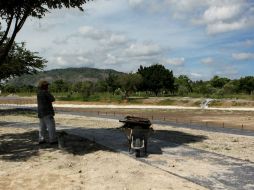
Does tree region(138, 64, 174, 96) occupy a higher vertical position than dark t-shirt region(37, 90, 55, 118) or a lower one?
higher

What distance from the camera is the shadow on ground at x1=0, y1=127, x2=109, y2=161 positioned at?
15.5 m

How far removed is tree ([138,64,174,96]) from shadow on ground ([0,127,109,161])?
90943mm

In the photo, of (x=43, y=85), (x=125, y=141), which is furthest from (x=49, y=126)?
(x=125, y=141)

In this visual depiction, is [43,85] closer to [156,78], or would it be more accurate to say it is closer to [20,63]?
[20,63]

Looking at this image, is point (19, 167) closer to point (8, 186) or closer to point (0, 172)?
point (0, 172)

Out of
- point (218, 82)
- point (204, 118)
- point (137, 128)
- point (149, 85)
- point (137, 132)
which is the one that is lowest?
point (204, 118)

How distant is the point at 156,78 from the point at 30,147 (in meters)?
96.5

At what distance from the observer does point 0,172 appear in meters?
12.7

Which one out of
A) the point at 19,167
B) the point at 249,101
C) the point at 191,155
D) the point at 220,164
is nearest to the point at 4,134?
the point at 19,167

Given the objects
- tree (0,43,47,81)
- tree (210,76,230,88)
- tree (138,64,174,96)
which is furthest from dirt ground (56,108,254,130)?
tree (210,76,230,88)

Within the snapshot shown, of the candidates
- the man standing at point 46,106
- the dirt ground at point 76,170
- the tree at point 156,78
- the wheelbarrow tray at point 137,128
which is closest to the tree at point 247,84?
the tree at point 156,78

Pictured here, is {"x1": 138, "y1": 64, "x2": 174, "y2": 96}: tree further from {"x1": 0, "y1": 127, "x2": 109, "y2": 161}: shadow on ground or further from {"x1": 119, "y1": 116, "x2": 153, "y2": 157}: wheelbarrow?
{"x1": 119, "y1": 116, "x2": 153, "y2": 157}: wheelbarrow

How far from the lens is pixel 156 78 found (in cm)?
11256

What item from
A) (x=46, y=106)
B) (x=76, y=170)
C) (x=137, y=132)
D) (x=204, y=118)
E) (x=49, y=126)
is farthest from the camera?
(x=204, y=118)
